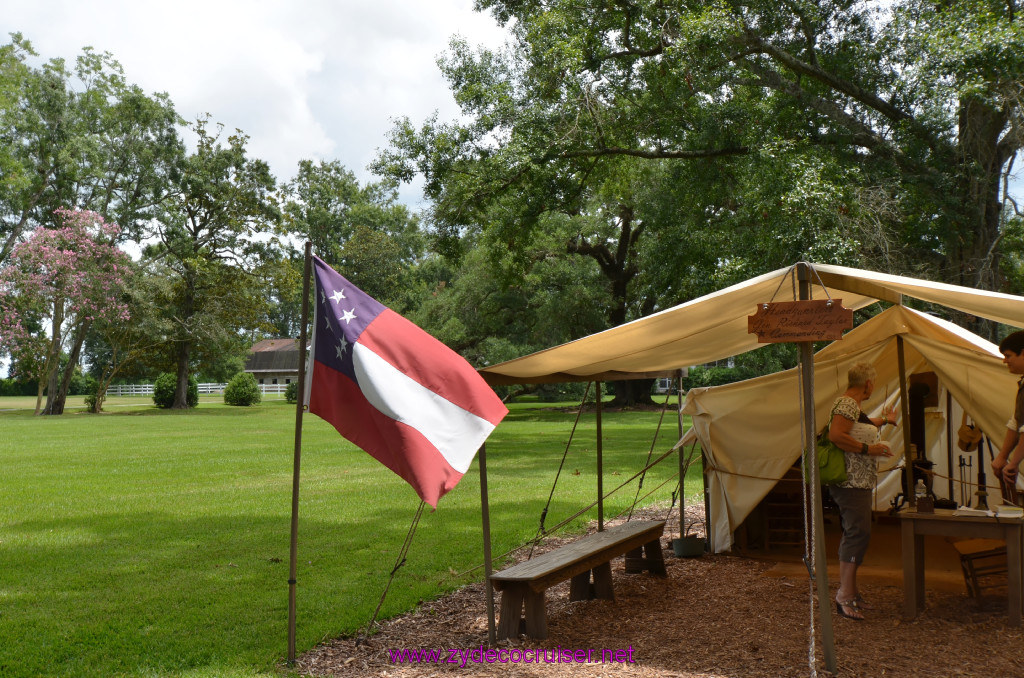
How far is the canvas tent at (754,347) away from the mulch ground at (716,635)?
1472 mm

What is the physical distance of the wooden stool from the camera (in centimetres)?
587

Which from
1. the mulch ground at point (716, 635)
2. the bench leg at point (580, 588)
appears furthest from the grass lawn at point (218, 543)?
the bench leg at point (580, 588)

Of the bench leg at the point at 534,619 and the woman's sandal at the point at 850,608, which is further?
the woman's sandal at the point at 850,608

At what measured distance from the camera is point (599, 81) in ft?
51.6

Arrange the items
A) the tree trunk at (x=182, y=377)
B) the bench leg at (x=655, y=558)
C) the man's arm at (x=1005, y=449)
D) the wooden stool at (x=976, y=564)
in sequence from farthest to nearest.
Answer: the tree trunk at (x=182, y=377) < the bench leg at (x=655, y=558) < the wooden stool at (x=976, y=564) < the man's arm at (x=1005, y=449)

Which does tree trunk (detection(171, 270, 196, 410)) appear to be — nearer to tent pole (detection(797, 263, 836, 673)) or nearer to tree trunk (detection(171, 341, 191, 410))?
tree trunk (detection(171, 341, 191, 410))

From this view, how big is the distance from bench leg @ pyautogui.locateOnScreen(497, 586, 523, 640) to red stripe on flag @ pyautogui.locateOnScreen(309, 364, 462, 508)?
1.12 metres

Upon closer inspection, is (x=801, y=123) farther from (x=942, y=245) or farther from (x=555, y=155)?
(x=555, y=155)

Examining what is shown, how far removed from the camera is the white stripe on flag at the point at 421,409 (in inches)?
180

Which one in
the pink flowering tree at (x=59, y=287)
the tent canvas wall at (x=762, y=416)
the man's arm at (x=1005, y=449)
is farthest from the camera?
the pink flowering tree at (x=59, y=287)

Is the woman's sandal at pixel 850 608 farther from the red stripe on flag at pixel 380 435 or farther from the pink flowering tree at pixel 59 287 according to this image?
the pink flowering tree at pixel 59 287

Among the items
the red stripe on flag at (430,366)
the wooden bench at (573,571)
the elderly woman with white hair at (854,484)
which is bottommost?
the wooden bench at (573,571)

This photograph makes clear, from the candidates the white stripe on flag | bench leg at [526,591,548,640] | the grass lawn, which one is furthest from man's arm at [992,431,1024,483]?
the grass lawn

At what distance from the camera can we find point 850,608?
222 inches
